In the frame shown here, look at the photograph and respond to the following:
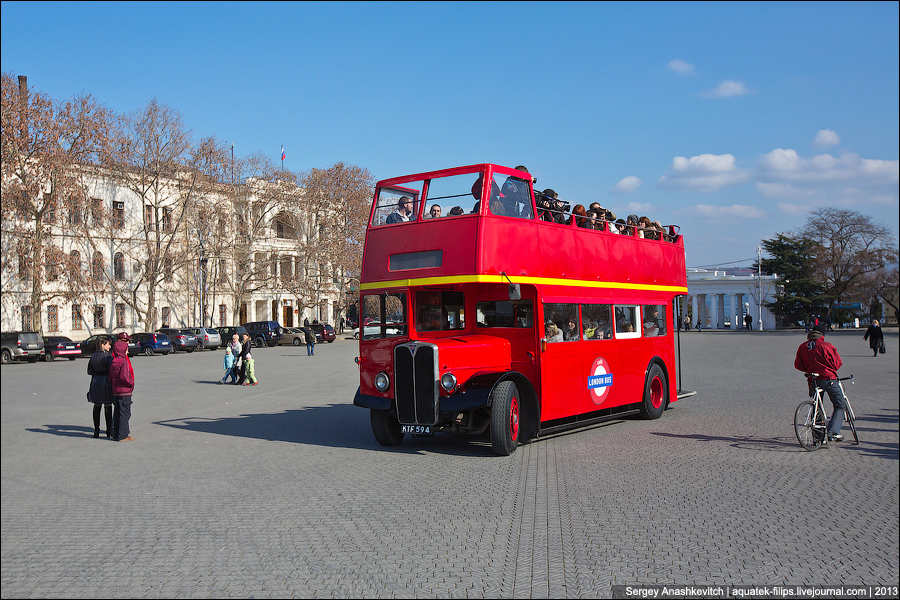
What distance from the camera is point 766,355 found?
3900 centimetres

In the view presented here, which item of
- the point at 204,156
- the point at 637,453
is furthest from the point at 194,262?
the point at 637,453

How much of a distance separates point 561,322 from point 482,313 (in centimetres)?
136

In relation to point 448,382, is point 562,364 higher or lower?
higher

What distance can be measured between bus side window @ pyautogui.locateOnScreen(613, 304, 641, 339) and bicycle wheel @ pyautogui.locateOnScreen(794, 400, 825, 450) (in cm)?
Answer: 406

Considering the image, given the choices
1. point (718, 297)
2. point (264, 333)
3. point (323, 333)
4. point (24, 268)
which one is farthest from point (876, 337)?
point (718, 297)

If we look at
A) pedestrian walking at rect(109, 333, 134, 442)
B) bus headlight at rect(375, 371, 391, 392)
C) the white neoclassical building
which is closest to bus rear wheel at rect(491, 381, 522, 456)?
bus headlight at rect(375, 371, 391, 392)

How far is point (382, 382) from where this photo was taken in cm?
1267

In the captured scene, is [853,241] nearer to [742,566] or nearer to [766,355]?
[766,355]

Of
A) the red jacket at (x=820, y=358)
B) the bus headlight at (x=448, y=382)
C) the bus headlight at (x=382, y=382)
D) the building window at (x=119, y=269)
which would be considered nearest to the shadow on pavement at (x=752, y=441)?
the red jacket at (x=820, y=358)

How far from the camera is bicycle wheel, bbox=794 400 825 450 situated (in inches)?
470

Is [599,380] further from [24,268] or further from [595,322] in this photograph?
[24,268]

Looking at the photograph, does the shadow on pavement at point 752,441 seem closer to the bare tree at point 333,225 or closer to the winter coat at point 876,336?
the winter coat at point 876,336

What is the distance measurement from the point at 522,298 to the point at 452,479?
391cm

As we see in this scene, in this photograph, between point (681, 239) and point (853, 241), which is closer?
point (681, 239)
